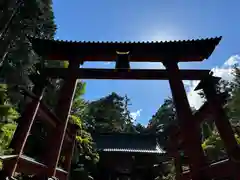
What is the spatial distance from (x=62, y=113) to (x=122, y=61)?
8.09 ft

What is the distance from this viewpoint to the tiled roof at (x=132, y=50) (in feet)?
22.7

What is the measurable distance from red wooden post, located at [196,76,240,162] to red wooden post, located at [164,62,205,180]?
23.5 inches

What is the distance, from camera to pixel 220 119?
5043 mm

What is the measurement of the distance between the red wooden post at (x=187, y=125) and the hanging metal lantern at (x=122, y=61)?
136cm

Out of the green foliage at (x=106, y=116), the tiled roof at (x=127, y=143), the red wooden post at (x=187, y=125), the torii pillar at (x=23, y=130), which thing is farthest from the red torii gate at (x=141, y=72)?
the green foliage at (x=106, y=116)

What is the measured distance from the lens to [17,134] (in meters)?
4.07

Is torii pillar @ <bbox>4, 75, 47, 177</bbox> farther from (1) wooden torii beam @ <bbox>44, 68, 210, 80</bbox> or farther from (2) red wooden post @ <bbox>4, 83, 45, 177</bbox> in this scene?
(1) wooden torii beam @ <bbox>44, 68, 210, 80</bbox>

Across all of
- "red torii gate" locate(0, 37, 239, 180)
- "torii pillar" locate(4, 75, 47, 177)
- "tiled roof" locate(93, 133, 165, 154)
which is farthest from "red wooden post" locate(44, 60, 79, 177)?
"tiled roof" locate(93, 133, 165, 154)

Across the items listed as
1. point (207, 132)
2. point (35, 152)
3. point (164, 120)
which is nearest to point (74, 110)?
point (35, 152)

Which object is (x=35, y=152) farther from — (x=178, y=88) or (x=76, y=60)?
(x=178, y=88)

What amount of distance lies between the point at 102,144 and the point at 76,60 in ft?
40.9

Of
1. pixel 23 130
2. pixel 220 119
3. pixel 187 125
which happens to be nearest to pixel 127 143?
pixel 187 125

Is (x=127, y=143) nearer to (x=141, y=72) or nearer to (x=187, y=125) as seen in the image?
(x=141, y=72)

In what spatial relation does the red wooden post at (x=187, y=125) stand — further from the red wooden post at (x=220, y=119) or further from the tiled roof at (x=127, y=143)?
the tiled roof at (x=127, y=143)
